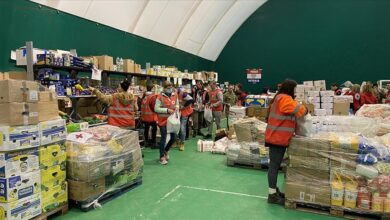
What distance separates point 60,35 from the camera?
6.59 metres

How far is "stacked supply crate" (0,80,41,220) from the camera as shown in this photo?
3.04 metres

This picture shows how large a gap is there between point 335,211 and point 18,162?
373 cm

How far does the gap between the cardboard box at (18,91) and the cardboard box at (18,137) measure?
0.31 m

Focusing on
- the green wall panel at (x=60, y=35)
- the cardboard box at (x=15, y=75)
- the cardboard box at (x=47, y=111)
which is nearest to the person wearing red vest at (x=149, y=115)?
the green wall panel at (x=60, y=35)

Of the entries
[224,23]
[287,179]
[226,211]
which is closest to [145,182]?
[226,211]

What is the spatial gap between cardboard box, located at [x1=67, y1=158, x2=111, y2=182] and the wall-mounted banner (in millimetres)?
12533

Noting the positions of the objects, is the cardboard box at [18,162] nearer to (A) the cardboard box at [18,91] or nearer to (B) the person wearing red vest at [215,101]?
(A) the cardboard box at [18,91]

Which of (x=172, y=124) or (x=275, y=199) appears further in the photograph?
(x=172, y=124)

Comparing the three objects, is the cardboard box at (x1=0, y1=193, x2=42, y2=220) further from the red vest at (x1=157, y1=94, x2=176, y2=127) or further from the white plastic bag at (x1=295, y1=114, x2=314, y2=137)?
the white plastic bag at (x1=295, y1=114, x2=314, y2=137)

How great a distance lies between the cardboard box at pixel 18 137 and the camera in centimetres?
305

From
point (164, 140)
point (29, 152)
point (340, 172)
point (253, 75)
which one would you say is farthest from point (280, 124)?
point (253, 75)

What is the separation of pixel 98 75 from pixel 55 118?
2.78 metres

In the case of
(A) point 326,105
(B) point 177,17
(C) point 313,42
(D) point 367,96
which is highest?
(B) point 177,17

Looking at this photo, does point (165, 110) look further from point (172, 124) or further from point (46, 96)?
point (46, 96)
